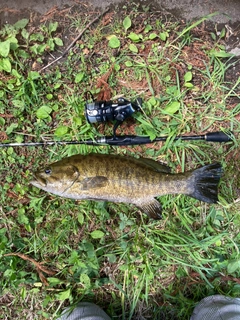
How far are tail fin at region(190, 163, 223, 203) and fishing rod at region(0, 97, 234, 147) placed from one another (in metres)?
0.27

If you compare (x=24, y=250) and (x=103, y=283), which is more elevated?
(x=24, y=250)

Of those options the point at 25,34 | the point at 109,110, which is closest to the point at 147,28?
the point at 109,110

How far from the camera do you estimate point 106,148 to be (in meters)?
3.17

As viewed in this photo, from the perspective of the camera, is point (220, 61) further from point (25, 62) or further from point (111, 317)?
point (111, 317)

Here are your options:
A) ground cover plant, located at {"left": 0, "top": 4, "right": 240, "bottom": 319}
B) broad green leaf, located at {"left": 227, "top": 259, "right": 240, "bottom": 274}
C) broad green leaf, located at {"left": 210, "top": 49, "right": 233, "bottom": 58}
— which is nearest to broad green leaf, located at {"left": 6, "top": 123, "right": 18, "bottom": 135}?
ground cover plant, located at {"left": 0, "top": 4, "right": 240, "bottom": 319}

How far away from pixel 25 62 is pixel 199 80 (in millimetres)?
1694

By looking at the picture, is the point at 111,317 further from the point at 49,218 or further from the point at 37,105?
the point at 37,105

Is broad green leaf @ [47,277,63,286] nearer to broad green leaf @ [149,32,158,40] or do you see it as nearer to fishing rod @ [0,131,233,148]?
fishing rod @ [0,131,233,148]

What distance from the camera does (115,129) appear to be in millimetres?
2955

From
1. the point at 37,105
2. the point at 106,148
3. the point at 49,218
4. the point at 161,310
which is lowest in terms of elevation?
the point at 161,310

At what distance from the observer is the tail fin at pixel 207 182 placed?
9.60 ft

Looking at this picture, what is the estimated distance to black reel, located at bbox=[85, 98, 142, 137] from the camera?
2863mm

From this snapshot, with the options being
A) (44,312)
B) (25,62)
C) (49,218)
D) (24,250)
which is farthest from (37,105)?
(44,312)

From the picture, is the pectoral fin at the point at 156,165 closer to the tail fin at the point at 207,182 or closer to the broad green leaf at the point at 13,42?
the tail fin at the point at 207,182
